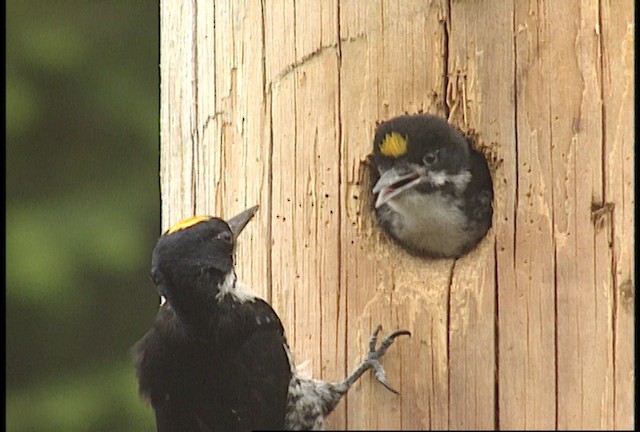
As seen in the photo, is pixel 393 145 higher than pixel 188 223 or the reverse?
higher

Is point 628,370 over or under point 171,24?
under

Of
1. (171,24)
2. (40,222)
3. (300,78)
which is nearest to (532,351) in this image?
(300,78)

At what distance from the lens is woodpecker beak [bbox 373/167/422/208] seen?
388 centimetres

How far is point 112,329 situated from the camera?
7.92 meters

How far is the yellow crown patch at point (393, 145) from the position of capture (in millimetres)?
3895

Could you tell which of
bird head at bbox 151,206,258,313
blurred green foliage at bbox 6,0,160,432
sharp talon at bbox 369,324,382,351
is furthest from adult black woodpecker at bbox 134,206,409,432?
blurred green foliage at bbox 6,0,160,432

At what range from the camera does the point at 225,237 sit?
3867 millimetres

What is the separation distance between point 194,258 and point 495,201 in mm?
886

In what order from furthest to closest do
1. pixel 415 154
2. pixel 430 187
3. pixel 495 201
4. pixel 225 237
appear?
pixel 430 187, pixel 415 154, pixel 225 237, pixel 495 201

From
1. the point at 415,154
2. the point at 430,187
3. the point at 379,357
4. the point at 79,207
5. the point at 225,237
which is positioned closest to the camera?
the point at 379,357

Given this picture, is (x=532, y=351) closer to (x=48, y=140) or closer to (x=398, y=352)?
(x=398, y=352)

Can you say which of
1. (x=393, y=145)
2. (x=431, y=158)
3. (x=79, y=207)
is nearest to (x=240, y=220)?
Result: (x=393, y=145)

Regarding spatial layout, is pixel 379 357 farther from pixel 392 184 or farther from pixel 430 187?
pixel 430 187

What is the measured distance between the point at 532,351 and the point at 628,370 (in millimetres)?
310
